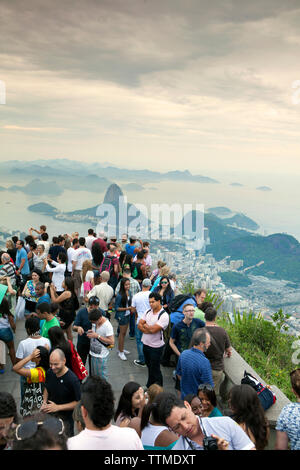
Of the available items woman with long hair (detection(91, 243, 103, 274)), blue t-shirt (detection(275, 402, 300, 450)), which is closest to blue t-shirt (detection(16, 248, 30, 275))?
woman with long hair (detection(91, 243, 103, 274))

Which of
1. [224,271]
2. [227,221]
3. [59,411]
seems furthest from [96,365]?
[227,221]

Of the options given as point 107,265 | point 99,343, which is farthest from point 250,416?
point 107,265

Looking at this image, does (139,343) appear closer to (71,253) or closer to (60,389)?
(60,389)

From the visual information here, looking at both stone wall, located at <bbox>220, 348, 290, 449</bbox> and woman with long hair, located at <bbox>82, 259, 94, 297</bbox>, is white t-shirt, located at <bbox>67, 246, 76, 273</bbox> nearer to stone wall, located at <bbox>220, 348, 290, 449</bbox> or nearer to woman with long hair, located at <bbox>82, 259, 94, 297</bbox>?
woman with long hair, located at <bbox>82, 259, 94, 297</bbox>

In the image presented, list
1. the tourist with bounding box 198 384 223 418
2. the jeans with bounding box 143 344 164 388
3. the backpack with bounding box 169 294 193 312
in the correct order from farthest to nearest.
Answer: the backpack with bounding box 169 294 193 312 → the jeans with bounding box 143 344 164 388 → the tourist with bounding box 198 384 223 418

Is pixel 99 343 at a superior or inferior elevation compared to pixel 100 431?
inferior
